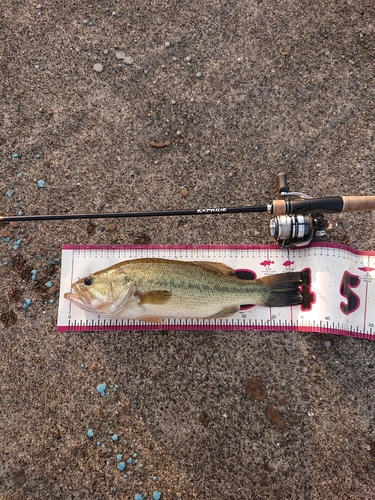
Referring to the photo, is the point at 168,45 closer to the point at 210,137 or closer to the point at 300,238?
the point at 210,137

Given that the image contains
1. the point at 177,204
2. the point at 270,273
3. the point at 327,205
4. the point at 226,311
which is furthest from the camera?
the point at 177,204

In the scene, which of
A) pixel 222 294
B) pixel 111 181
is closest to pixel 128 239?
pixel 111 181

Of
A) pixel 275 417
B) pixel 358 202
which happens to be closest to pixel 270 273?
pixel 358 202

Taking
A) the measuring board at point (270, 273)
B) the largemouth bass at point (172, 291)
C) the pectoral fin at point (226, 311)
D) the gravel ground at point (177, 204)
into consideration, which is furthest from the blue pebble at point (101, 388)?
the pectoral fin at point (226, 311)

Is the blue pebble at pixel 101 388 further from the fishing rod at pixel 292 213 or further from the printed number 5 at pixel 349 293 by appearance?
the printed number 5 at pixel 349 293

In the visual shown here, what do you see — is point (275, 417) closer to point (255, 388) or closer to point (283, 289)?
point (255, 388)

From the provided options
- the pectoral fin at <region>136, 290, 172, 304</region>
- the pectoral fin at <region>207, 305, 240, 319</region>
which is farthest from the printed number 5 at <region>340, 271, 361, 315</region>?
the pectoral fin at <region>136, 290, 172, 304</region>

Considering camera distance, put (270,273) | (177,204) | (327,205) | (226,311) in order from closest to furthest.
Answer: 1. (327,205)
2. (226,311)
3. (270,273)
4. (177,204)
